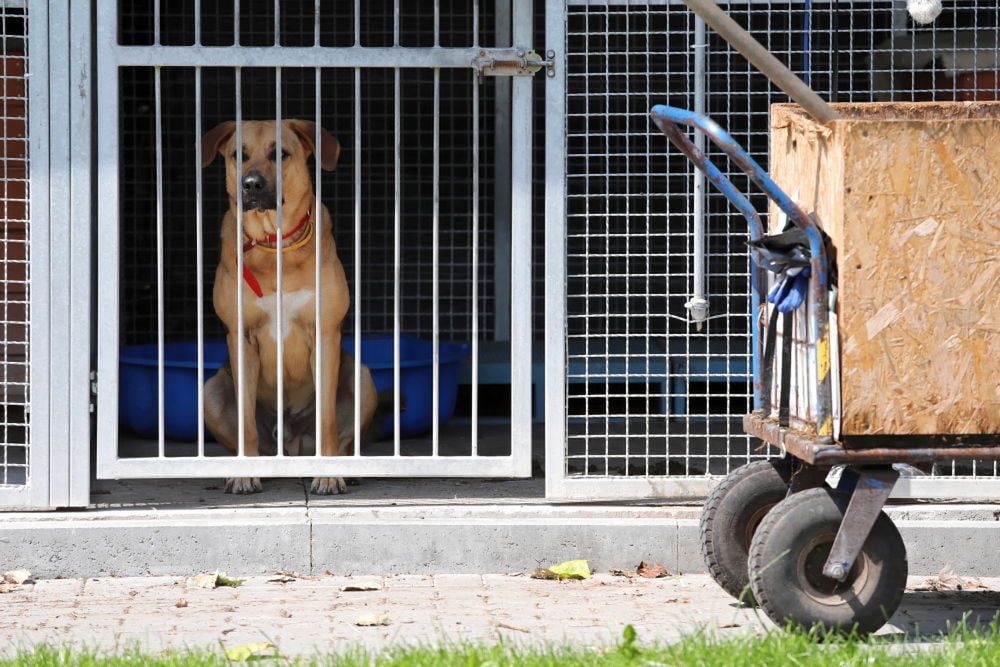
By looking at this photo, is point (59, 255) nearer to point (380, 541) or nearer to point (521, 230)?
point (380, 541)

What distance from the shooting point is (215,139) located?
598 cm

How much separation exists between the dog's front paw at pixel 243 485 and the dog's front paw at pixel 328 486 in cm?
25

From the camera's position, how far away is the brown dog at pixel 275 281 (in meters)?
5.95

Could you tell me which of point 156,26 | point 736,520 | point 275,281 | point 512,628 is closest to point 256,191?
point 275,281

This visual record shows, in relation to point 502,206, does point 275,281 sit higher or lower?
lower

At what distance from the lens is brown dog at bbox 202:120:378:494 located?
595 cm

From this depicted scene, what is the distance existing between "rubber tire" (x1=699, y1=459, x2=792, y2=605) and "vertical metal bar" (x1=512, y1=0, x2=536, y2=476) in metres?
1.19

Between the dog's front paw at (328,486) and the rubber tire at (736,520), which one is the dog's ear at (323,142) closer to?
the dog's front paw at (328,486)

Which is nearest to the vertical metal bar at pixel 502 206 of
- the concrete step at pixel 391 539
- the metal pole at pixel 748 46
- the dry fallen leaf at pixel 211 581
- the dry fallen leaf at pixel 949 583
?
the concrete step at pixel 391 539

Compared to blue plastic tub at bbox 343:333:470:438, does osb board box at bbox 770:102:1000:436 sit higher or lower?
higher

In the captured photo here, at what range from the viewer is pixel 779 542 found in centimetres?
407

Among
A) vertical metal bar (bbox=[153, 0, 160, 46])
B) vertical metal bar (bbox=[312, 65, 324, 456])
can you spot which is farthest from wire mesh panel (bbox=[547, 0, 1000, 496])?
vertical metal bar (bbox=[153, 0, 160, 46])

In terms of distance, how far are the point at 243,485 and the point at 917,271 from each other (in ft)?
10.4

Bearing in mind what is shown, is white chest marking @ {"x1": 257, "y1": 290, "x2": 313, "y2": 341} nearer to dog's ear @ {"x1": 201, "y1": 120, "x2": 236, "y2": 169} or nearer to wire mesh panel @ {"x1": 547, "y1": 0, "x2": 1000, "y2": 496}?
dog's ear @ {"x1": 201, "y1": 120, "x2": 236, "y2": 169}
